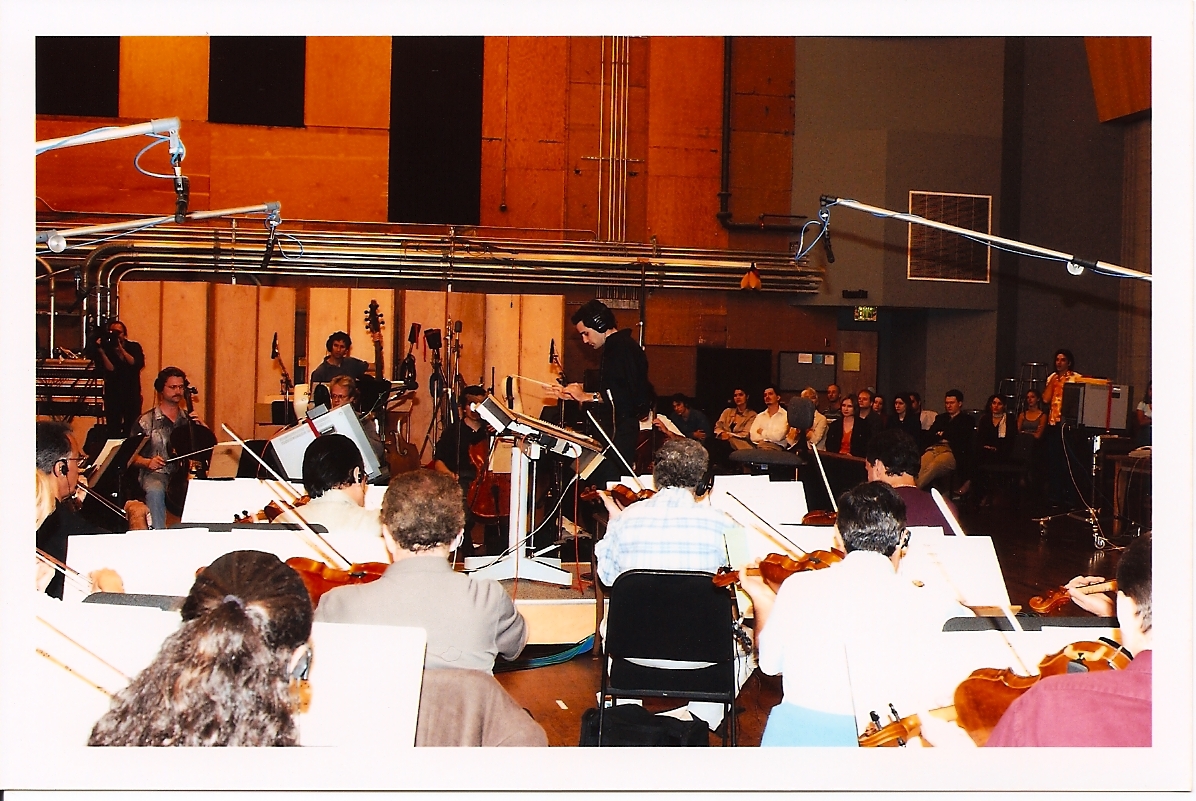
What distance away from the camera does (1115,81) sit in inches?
390

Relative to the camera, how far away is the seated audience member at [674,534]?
11.8 feet

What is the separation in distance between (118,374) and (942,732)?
7.23 m

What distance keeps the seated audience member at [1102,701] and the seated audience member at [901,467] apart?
73.5 inches

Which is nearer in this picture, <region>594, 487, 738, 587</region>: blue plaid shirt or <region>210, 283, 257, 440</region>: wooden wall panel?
<region>594, 487, 738, 587</region>: blue plaid shirt

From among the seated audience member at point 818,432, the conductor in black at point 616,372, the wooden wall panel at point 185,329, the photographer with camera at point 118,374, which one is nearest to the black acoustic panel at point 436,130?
the wooden wall panel at point 185,329

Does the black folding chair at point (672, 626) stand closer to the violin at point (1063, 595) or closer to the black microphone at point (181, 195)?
the violin at point (1063, 595)

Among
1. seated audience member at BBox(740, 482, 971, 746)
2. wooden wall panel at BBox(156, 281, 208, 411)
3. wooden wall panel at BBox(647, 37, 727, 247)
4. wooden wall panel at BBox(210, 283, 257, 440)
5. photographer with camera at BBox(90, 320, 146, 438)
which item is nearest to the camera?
seated audience member at BBox(740, 482, 971, 746)

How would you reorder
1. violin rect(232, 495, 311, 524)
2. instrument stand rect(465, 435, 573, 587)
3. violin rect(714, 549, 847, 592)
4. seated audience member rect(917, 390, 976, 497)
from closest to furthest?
1. violin rect(714, 549, 847, 592)
2. violin rect(232, 495, 311, 524)
3. instrument stand rect(465, 435, 573, 587)
4. seated audience member rect(917, 390, 976, 497)

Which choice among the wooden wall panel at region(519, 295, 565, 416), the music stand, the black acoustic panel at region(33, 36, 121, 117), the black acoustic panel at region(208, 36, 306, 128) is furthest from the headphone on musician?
the black acoustic panel at region(33, 36, 121, 117)

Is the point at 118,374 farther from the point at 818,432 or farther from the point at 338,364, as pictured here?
the point at 818,432

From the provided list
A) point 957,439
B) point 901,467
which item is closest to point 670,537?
point 901,467

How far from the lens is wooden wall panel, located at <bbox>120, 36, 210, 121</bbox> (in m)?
9.69

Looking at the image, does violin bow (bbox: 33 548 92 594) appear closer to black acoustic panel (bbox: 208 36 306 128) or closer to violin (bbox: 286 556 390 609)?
violin (bbox: 286 556 390 609)

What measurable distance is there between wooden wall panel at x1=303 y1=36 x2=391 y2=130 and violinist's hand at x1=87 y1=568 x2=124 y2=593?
7.96m
